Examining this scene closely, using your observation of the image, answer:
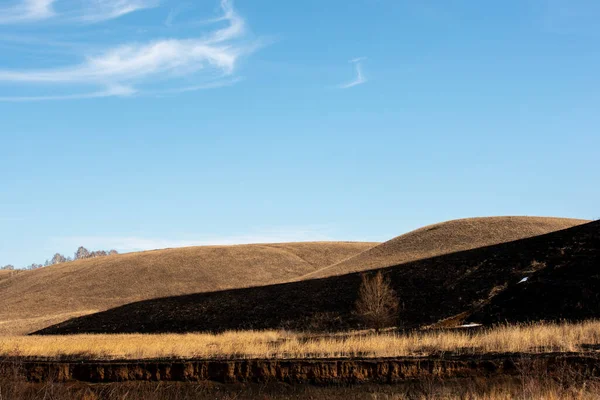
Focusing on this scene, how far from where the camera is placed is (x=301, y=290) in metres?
61.7

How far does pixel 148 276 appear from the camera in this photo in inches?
3905

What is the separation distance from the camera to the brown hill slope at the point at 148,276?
87250 millimetres

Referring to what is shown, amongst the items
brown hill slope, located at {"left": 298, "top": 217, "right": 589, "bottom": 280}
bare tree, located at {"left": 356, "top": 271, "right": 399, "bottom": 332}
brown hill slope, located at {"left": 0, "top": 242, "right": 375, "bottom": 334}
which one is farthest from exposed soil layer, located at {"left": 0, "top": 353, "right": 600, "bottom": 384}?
brown hill slope, located at {"left": 0, "top": 242, "right": 375, "bottom": 334}

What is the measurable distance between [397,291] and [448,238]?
30818 mm

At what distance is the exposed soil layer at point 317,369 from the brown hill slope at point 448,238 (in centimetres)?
5262

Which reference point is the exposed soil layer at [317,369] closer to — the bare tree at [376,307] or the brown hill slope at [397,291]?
the bare tree at [376,307]

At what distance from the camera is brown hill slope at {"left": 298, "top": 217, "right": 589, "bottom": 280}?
7500 centimetres

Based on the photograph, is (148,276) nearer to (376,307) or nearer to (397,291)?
(397,291)

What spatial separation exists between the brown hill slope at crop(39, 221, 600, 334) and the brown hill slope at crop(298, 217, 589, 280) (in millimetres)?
9951

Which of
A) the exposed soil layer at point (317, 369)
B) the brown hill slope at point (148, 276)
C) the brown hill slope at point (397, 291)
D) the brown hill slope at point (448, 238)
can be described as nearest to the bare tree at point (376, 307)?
the brown hill slope at point (397, 291)

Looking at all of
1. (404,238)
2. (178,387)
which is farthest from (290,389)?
(404,238)

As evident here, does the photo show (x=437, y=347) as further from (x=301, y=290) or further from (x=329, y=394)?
(x=301, y=290)

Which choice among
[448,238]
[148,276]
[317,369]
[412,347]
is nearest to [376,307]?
[412,347]

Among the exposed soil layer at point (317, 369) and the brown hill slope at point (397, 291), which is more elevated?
the brown hill slope at point (397, 291)
